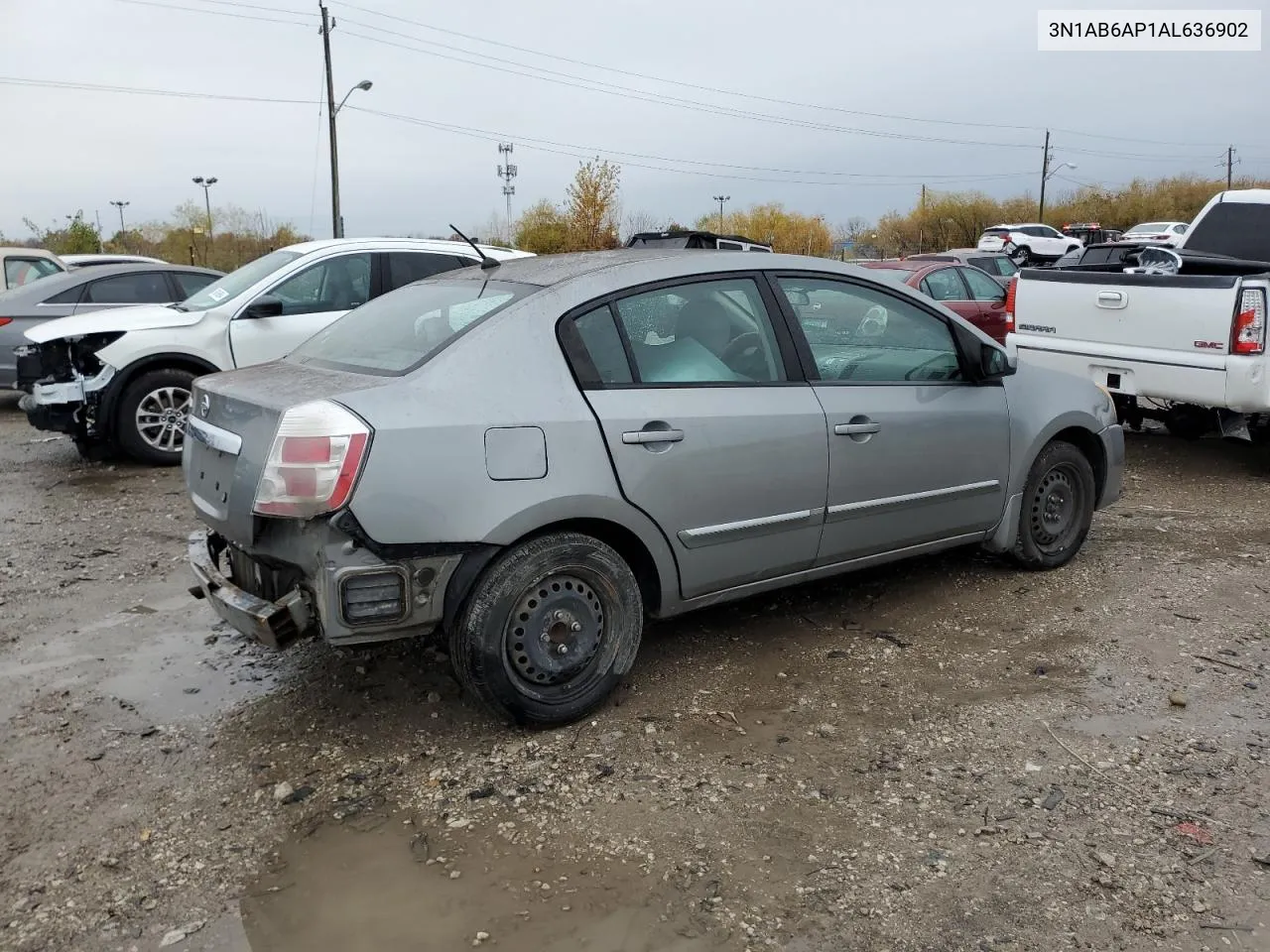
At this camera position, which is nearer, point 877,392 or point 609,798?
point 609,798

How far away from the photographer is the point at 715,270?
161 inches

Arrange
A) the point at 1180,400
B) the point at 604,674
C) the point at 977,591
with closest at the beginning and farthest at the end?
the point at 604,674, the point at 977,591, the point at 1180,400

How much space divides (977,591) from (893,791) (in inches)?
81.3

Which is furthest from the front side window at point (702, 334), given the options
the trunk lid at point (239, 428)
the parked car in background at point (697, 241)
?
the trunk lid at point (239, 428)

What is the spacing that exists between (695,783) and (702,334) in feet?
5.60

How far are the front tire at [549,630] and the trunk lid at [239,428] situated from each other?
0.77 m

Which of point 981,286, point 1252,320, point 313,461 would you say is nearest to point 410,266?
point 313,461

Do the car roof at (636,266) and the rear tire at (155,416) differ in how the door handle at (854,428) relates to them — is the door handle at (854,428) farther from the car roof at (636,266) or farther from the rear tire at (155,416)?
the rear tire at (155,416)

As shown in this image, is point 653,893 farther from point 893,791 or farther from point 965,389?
point 965,389

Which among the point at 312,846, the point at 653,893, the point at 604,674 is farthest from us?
the point at 604,674

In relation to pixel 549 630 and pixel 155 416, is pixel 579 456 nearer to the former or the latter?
pixel 549 630

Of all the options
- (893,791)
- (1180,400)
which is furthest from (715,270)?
(1180,400)

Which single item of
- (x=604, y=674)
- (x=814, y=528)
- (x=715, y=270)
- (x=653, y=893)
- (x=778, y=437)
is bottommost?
(x=653, y=893)

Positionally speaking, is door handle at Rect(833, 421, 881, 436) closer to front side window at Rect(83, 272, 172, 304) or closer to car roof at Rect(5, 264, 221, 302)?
car roof at Rect(5, 264, 221, 302)
